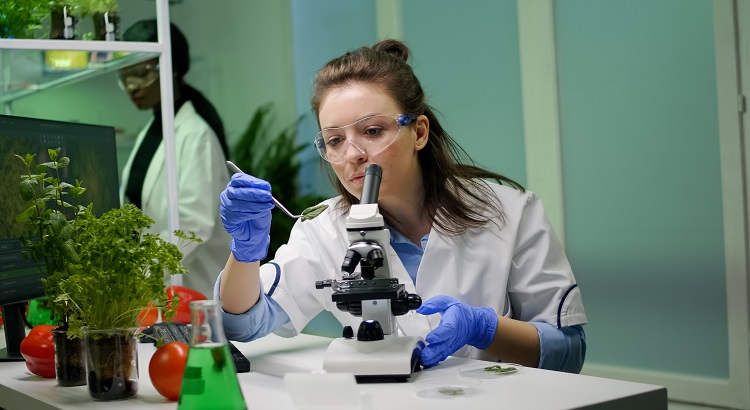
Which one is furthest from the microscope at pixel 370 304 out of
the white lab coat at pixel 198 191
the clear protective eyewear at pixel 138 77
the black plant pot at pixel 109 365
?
the white lab coat at pixel 198 191

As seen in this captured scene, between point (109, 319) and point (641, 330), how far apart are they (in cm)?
271

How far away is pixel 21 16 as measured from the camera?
89.7 inches

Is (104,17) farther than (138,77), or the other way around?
(138,77)

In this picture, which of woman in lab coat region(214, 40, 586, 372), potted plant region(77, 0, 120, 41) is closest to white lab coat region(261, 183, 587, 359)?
woman in lab coat region(214, 40, 586, 372)

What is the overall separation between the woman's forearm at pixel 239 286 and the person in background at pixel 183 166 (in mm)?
865

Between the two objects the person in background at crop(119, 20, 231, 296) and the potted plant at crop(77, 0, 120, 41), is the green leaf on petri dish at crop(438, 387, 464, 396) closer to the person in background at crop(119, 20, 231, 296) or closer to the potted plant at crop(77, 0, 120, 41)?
the person in background at crop(119, 20, 231, 296)

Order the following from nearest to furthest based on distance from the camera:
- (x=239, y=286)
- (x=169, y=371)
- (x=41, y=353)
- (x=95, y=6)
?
(x=169, y=371) → (x=41, y=353) → (x=239, y=286) → (x=95, y=6)

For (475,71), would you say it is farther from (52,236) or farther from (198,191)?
(52,236)

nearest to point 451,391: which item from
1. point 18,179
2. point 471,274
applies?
point 471,274

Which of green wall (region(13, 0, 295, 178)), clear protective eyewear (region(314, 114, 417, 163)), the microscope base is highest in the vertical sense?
green wall (region(13, 0, 295, 178))

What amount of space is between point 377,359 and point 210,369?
1.37 ft

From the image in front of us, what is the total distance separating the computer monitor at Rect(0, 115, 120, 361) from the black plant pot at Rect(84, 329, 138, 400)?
37 centimetres

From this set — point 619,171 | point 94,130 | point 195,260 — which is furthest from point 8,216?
point 619,171

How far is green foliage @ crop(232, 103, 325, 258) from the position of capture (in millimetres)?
5109
